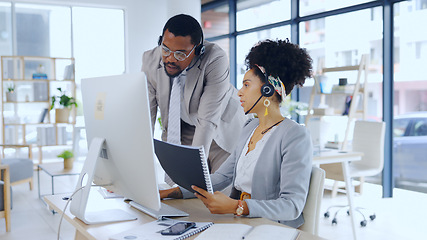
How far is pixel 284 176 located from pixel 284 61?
0.48 m

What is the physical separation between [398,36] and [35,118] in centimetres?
606

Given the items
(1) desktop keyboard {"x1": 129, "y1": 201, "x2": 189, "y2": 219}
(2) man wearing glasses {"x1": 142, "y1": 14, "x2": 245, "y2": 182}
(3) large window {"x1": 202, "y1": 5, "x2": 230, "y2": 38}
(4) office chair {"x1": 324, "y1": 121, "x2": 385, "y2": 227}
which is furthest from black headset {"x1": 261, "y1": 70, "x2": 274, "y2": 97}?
(3) large window {"x1": 202, "y1": 5, "x2": 230, "y2": 38}

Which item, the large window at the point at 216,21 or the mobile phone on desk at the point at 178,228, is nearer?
the mobile phone on desk at the point at 178,228

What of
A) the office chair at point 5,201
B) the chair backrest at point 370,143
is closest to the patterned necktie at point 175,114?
the office chair at point 5,201

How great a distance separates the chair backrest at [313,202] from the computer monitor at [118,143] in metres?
0.61

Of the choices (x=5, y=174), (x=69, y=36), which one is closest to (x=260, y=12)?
(x=69, y=36)

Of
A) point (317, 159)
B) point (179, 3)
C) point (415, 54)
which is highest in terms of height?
point (179, 3)

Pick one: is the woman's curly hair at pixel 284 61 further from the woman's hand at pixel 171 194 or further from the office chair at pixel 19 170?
the office chair at pixel 19 170

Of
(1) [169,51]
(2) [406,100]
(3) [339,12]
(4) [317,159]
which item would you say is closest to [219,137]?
(1) [169,51]

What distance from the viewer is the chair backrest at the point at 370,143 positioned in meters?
4.46

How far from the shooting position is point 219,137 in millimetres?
2461

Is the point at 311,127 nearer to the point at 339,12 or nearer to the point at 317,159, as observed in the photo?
the point at 317,159

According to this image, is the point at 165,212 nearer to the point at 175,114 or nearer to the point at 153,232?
the point at 153,232

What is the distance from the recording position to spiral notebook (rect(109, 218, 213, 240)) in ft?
4.25
